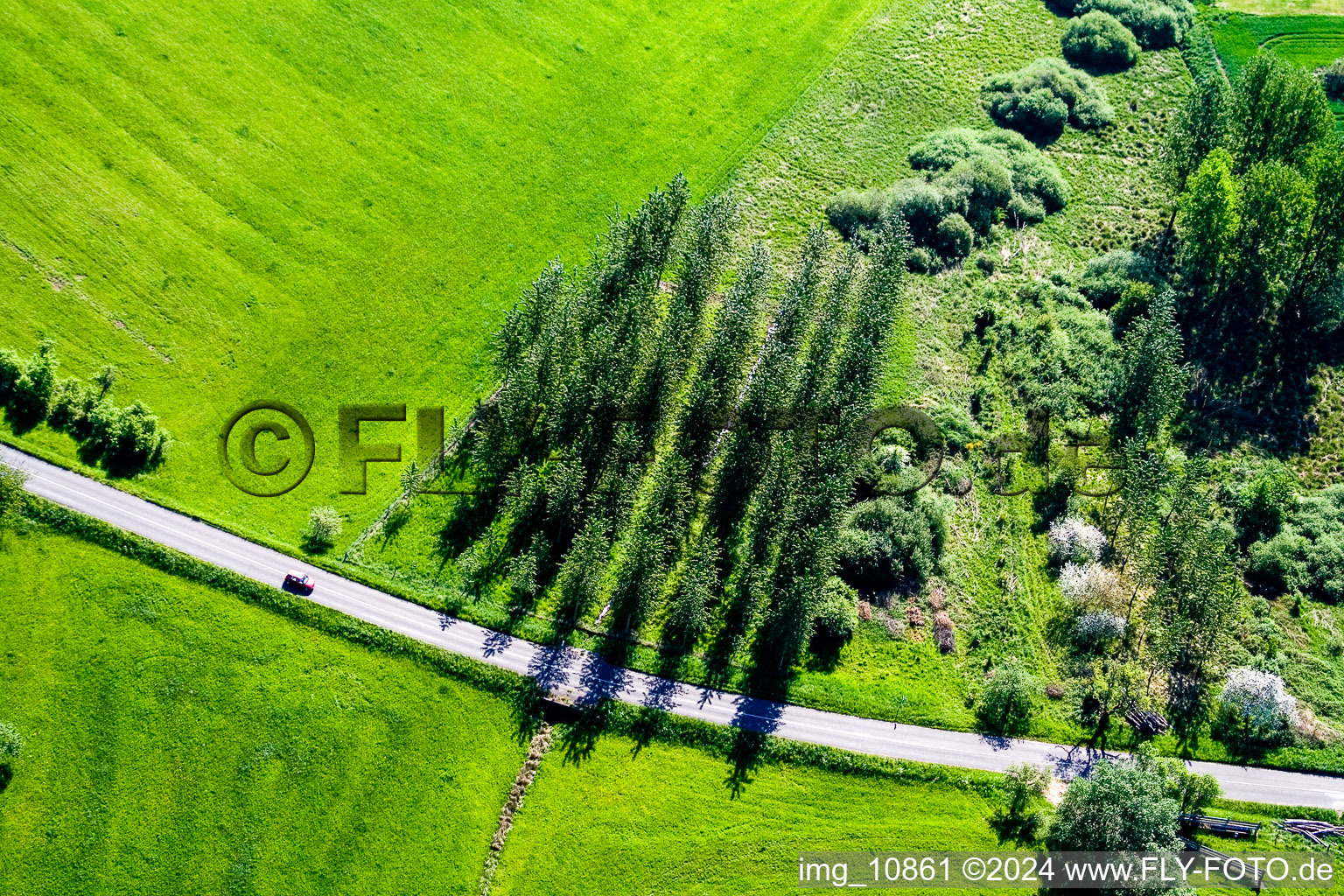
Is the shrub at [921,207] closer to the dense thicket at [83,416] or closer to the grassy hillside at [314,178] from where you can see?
the grassy hillside at [314,178]

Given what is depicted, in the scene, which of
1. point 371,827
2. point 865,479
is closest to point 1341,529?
point 865,479

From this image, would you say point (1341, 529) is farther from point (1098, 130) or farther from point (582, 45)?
point (582, 45)

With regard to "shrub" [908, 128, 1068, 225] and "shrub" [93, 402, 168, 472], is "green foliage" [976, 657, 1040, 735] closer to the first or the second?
"shrub" [908, 128, 1068, 225]

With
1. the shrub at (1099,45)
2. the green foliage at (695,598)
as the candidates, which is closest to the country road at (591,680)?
the green foliage at (695,598)

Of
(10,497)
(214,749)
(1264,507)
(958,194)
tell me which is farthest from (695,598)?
(958,194)

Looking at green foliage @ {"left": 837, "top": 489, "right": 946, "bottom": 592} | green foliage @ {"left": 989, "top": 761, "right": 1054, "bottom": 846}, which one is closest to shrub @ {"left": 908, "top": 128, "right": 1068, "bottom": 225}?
green foliage @ {"left": 837, "top": 489, "right": 946, "bottom": 592}

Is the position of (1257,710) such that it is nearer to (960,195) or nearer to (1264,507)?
(1264,507)
